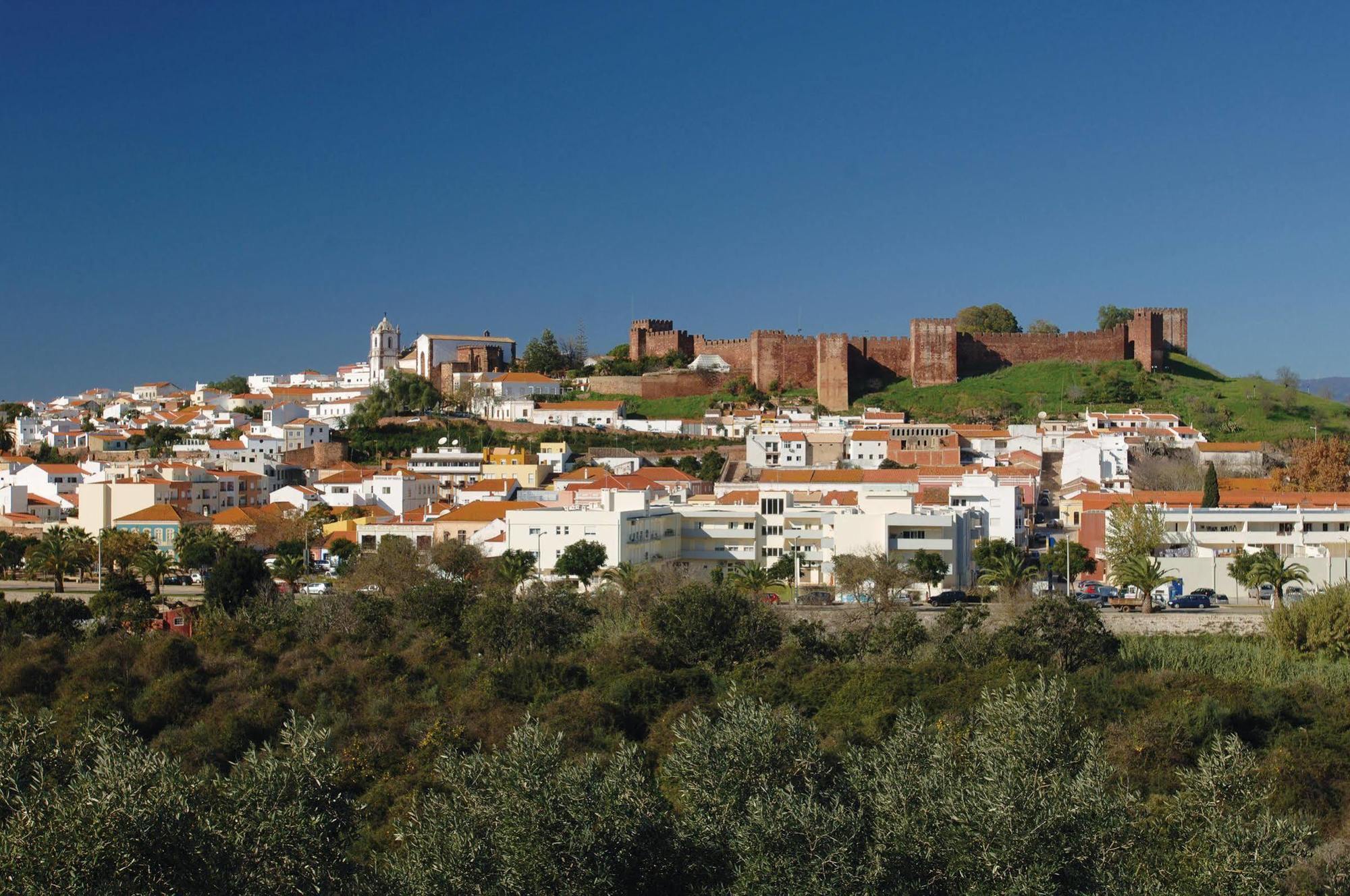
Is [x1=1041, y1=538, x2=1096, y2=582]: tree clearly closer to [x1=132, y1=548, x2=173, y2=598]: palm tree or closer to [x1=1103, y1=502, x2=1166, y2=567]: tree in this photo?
[x1=1103, y1=502, x2=1166, y2=567]: tree

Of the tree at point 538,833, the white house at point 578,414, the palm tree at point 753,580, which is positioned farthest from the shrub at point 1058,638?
the white house at point 578,414

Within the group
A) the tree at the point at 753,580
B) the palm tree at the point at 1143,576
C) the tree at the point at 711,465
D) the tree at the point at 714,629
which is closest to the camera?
the tree at the point at 714,629

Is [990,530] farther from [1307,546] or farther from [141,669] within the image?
[141,669]

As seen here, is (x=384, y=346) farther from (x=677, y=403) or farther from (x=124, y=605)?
(x=124, y=605)

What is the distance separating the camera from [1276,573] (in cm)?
2383

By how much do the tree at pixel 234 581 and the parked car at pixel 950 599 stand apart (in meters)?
12.7

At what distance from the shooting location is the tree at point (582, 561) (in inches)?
1064

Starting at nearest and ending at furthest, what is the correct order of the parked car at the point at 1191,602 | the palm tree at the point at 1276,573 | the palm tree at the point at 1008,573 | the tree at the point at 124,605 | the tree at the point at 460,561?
the tree at the point at 124,605 → the palm tree at the point at 1276,573 → the parked car at the point at 1191,602 → the palm tree at the point at 1008,573 → the tree at the point at 460,561

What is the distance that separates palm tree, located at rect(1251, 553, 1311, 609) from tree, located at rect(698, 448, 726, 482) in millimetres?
19319

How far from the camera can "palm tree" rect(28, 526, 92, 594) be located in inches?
1170

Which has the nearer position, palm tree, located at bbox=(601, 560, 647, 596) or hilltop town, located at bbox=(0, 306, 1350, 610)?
palm tree, located at bbox=(601, 560, 647, 596)

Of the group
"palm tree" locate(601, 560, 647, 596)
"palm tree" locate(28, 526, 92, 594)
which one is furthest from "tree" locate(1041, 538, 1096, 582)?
"palm tree" locate(28, 526, 92, 594)

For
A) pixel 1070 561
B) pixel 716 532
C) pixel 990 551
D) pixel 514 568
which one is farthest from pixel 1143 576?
pixel 514 568

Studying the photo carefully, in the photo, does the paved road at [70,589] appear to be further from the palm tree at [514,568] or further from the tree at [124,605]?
the palm tree at [514,568]
